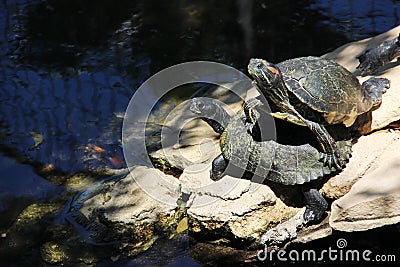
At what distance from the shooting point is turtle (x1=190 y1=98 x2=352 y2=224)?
3955mm

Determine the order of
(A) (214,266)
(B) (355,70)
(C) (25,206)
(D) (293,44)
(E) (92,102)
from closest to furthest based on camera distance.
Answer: (A) (214,266) < (C) (25,206) < (B) (355,70) < (E) (92,102) < (D) (293,44)

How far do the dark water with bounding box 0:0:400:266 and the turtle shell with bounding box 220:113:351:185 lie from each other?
1.27 m

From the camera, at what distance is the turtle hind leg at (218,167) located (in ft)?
14.0

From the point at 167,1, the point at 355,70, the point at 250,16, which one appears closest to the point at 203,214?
the point at 355,70

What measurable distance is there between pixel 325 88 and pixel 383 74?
1121 millimetres

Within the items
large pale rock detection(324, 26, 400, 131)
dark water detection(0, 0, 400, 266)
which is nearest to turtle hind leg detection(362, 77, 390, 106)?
large pale rock detection(324, 26, 400, 131)

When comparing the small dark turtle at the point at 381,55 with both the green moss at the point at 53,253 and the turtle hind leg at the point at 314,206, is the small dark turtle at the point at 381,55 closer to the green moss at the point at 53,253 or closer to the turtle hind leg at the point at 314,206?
the turtle hind leg at the point at 314,206

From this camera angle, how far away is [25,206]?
4.50 meters

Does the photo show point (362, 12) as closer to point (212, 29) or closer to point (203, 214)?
point (212, 29)

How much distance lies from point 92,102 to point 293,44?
2.29 metres

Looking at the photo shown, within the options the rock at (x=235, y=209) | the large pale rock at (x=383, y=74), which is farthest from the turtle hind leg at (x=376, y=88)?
the rock at (x=235, y=209)

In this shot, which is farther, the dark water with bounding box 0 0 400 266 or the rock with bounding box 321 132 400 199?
the dark water with bounding box 0 0 400 266

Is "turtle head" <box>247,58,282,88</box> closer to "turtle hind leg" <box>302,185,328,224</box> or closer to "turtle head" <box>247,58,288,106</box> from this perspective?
"turtle head" <box>247,58,288,106</box>

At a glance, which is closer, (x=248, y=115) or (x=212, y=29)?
(x=248, y=115)
